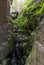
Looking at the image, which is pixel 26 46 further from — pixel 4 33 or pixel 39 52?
pixel 39 52

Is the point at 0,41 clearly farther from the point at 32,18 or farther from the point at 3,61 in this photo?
the point at 32,18

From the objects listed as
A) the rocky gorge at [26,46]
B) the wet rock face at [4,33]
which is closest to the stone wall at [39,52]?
the rocky gorge at [26,46]

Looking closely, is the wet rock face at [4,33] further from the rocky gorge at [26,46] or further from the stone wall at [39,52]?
the stone wall at [39,52]

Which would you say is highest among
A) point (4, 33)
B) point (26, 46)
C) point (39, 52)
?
point (39, 52)

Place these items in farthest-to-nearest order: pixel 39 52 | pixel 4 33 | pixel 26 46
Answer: pixel 26 46 → pixel 4 33 → pixel 39 52

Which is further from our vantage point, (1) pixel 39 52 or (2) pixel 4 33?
(2) pixel 4 33

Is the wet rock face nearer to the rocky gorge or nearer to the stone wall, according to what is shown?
the rocky gorge

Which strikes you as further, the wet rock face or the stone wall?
Answer: the wet rock face

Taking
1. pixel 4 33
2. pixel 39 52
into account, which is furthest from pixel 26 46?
pixel 39 52

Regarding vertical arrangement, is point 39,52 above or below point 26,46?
above

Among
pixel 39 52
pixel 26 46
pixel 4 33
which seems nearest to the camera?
pixel 39 52

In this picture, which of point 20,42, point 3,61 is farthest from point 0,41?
point 20,42

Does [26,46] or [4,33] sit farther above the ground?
[4,33]

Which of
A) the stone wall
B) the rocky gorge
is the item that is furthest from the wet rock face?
the stone wall
